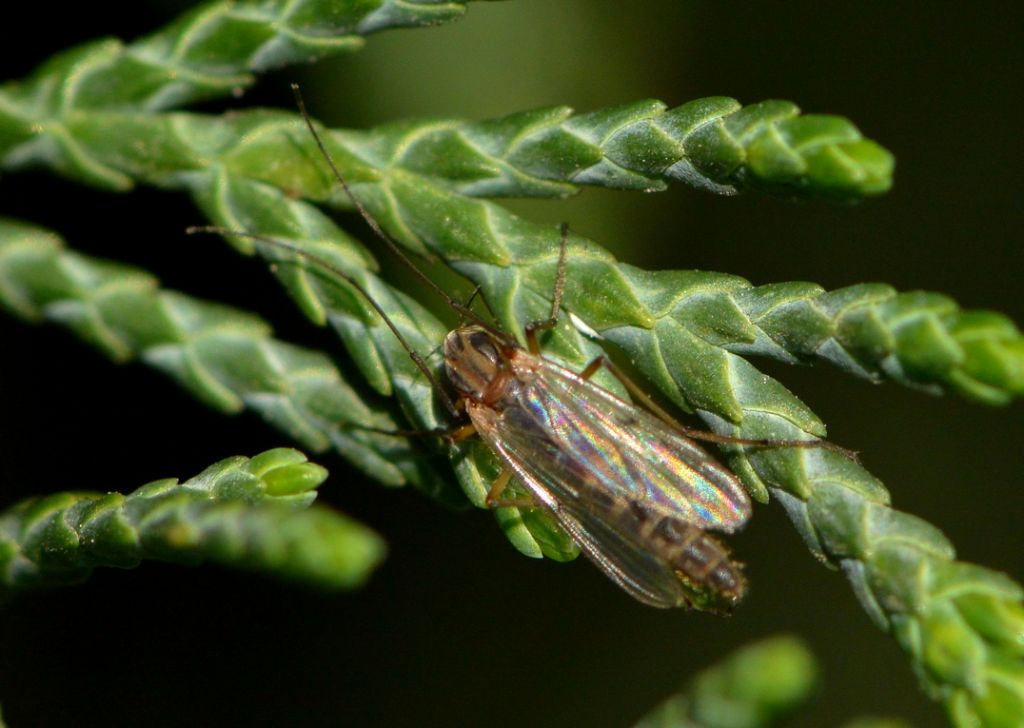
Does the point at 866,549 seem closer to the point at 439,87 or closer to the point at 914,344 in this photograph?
the point at 914,344

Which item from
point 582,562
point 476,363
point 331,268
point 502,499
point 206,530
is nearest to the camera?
point 206,530

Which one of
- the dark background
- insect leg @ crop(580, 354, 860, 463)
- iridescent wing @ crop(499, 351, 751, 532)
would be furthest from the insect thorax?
the dark background

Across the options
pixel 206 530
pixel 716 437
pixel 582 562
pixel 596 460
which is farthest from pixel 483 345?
pixel 206 530

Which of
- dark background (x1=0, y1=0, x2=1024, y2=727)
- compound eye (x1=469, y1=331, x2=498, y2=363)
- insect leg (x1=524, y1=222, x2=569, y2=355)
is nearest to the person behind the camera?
insect leg (x1=524, y1=222, x2=569, y2=355)

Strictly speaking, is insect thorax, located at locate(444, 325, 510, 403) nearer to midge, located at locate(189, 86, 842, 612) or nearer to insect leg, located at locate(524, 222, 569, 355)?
midge, located at locate(189, 86, 842, 612)

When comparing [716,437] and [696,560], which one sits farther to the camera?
[696,560]

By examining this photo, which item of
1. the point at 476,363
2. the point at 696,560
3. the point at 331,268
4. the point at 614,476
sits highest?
the point at 331,268

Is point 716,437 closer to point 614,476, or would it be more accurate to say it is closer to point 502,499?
point 614,476

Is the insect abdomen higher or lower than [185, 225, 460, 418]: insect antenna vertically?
lower

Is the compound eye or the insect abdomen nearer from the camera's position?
the insect abdomen
